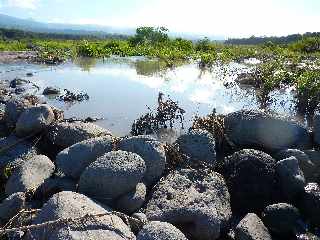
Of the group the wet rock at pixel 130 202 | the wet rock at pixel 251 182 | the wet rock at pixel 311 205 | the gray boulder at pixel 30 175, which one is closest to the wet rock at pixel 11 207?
the gray boulder at pixel 30 175

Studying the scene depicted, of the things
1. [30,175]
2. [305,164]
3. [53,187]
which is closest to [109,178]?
[53,187]

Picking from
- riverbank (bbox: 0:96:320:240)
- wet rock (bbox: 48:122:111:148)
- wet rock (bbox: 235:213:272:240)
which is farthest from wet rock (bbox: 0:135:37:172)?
wet rock (bbox: 235:213:272:240)

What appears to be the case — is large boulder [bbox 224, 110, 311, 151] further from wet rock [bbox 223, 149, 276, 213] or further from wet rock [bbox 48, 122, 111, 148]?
wet rock [bbox 48, 122, 111, 148]

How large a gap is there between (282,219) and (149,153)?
2.37m

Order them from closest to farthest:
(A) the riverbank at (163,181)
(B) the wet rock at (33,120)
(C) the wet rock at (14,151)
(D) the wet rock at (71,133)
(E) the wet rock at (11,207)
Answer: (A) the riverbank at (163,181) < (E) the wet rock at (11,207) < (C) the wet rock at (14,151) < (D) the wet rock at (71,133) < (B) the wet rock at (33,120)

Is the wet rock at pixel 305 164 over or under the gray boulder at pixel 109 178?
under

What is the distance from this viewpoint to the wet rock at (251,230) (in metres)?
6.83

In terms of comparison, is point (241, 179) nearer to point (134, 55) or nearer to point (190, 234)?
point (190, 234)

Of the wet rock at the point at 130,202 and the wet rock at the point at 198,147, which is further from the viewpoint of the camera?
the wet rock at the point at 198,147

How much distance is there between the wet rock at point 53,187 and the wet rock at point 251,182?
2.64m

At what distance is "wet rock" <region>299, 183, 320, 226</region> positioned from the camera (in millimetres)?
7539

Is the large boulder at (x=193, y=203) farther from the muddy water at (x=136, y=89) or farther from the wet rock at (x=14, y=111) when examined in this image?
the muddy water at (x=136, y=89)

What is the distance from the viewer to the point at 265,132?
32.7ft

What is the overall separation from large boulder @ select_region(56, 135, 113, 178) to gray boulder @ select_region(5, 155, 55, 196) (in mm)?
410
